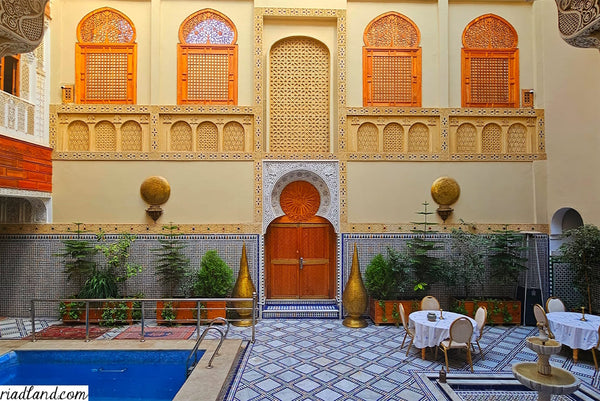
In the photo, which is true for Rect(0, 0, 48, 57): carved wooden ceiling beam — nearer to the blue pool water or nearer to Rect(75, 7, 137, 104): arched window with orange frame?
the blue pool water

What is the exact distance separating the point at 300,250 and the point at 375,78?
4074 mm

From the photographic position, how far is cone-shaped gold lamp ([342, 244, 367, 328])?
273 inches

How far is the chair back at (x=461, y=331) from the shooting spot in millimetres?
4926

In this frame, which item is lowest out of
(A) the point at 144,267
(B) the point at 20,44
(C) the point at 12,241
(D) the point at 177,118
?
(A) the point at 144,267

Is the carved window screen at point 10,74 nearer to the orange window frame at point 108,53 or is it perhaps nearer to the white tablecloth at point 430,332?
the orange window frame at point 108,53

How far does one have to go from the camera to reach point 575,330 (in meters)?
5.09

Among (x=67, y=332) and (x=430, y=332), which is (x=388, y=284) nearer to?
(x=430, y=332)

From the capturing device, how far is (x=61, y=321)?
7.00 metres

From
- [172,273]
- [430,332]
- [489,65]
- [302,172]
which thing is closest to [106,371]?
[172,273]

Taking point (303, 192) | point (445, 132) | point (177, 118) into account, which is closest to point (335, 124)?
point (303, 192)

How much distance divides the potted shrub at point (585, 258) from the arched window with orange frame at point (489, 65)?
10.3 feet

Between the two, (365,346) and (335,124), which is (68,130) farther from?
(365,346)

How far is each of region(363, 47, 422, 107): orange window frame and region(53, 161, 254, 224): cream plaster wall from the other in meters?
2.95

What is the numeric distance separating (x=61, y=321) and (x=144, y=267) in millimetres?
1808
